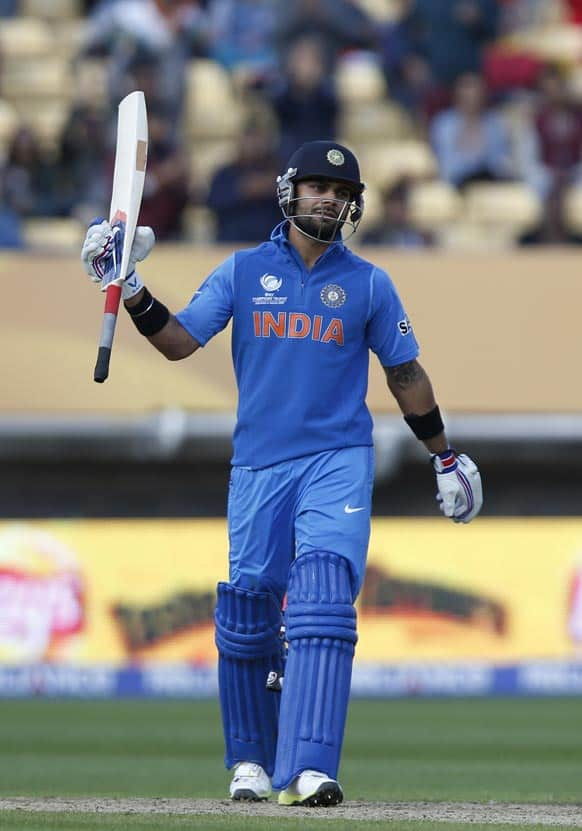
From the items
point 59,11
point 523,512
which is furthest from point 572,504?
point 59,11

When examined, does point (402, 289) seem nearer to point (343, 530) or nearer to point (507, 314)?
point (507, 314)

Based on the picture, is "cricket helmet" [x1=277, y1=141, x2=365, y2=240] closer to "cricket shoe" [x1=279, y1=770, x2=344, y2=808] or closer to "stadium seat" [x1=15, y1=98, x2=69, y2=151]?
"cricket shoe" [x1=279, y1=770, x2=344, y2=808]

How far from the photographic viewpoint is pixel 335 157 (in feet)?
21.1

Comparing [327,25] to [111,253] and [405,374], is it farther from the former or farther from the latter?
[111,253]

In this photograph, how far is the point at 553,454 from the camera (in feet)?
46.0

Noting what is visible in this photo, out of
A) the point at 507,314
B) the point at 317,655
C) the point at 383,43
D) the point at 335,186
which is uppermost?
the point at 383,43

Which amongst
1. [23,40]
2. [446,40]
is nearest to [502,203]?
[446,40]

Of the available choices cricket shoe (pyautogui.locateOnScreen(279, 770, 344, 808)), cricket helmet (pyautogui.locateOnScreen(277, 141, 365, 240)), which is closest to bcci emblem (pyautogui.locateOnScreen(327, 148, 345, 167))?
cricket helmet (pyautogui.locateOnScreen(277, 141, 365, 240))

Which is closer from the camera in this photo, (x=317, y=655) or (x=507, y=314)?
(x=317, y=655)

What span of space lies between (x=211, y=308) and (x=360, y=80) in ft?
34.1

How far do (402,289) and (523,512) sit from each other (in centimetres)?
191

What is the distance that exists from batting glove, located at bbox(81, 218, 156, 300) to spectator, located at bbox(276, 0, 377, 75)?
913cm

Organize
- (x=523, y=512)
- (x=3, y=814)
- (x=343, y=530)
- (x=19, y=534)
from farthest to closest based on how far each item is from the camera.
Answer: (x=523, y=512) < (x=19, y=534) < (x=343, y=530) < (x=3, y=814)

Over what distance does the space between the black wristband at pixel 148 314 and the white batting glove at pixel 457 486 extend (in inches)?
41.1
